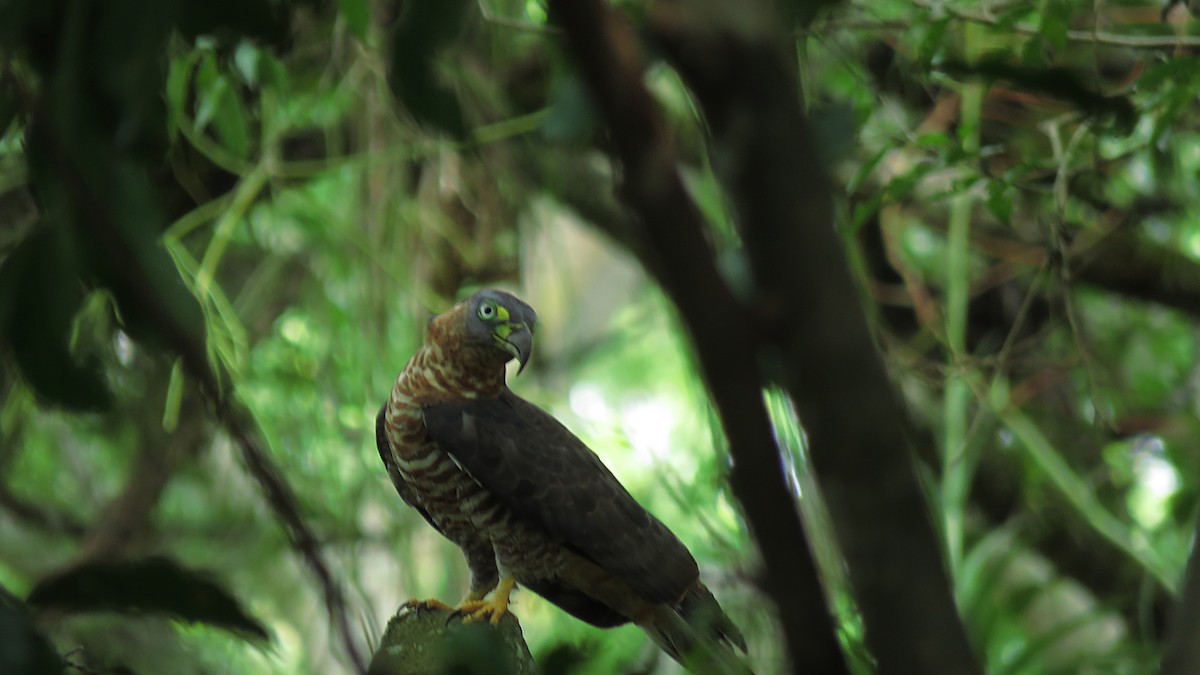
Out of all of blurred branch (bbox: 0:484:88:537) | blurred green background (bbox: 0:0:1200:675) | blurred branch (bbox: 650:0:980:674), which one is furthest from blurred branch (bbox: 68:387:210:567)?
blurred branch (bbox: 650:0:980:674)

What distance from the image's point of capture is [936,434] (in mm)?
2043

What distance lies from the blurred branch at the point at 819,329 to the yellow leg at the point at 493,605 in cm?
64

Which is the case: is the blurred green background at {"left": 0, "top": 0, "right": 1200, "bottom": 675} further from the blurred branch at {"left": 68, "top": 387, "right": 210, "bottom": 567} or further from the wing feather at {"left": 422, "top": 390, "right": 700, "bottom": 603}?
the wing feather at {"left": 422, "top": 390, "right": 700, "bottom": 603}

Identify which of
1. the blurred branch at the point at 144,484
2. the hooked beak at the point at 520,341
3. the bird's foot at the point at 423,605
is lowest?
the blurred branch at the point at 144,484

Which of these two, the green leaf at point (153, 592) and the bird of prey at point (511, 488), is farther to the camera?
the bird of prey at point (511, 488)

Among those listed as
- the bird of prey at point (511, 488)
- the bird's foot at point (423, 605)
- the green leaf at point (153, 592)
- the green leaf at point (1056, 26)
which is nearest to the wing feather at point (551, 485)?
the bird of prey at point (511, 488)

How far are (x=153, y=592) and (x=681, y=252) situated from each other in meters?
0.39

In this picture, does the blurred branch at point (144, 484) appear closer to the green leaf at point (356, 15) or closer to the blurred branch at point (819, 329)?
the green leaf at point (356, 15)

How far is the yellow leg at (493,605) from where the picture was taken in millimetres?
985

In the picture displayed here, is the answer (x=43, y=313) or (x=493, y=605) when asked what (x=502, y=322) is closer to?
(x=493, y=605)

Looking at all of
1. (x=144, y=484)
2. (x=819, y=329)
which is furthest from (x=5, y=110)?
(x=144, y=484)

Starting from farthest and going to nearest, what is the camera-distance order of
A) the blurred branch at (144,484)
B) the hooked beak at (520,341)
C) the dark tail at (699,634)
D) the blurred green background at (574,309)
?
the blurred branch at (144,484) → the blurred green background at (574,309) → the hooked beak at (520,341) → the dark tail at (699,634)

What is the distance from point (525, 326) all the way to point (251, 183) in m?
0.86

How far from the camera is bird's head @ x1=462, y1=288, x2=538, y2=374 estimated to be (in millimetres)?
927
